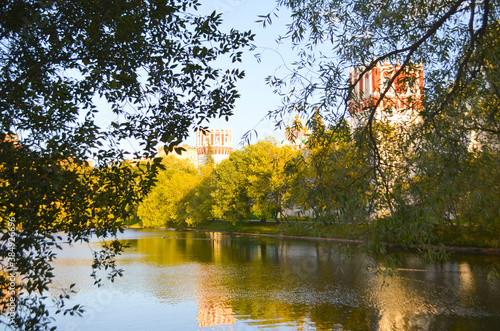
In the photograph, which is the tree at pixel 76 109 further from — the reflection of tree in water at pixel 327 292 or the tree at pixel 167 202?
the tree at pixel 167 202

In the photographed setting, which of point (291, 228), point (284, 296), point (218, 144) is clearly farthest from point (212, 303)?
point (218, 144)

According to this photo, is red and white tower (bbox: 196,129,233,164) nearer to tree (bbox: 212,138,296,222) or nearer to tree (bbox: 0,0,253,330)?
tree (bbox: 212,138,296,222)

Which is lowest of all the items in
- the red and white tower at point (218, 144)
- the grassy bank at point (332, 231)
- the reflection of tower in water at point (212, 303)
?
the reflection of tower in water at point (212, 303)

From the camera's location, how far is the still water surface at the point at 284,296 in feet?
41.9

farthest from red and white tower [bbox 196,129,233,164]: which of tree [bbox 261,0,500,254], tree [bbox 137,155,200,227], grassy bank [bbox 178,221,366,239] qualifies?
tree [bbox 261,0,500,254]

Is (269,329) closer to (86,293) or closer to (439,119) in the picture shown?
(439,119)

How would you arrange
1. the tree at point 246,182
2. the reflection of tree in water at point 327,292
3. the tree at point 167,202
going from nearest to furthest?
the reflection of tree in water at point 327,292 → the tree at point 246,182 → the tree at point 167,202

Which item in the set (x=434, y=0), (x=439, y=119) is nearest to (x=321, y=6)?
(x=434, y=0)

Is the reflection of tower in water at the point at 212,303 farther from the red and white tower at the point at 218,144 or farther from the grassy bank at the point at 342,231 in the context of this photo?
the red and white tower at the point at 218,144

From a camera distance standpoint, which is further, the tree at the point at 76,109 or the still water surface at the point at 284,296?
the still water surface at the point at 284,296

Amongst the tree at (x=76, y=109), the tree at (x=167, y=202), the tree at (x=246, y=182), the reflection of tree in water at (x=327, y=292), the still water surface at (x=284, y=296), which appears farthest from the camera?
the tree at (x=167, y=202)

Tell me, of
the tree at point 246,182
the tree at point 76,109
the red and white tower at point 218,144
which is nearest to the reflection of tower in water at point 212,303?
the tree at point 76,109

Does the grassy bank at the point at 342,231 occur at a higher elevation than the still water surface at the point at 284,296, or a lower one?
higher

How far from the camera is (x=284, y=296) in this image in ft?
54.6
